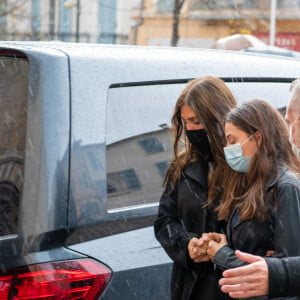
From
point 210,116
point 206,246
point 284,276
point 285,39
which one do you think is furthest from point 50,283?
point 285,39

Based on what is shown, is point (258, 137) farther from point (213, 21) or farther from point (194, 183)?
point (213, 21)

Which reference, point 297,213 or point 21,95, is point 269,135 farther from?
point 21,95

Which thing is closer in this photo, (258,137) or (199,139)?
(258,137)

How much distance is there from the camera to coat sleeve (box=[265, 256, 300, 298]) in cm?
241

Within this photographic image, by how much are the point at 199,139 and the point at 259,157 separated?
44cm

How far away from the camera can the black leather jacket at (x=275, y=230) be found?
2566 mm

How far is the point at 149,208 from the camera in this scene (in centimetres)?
320

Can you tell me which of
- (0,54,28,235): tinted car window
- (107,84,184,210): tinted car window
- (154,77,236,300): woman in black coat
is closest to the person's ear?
(154,77,236,300): woman in black coat

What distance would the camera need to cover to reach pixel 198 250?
113 inches

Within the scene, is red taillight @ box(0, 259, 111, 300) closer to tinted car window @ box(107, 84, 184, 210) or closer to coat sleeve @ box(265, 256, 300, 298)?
tinted car window @ box(107, 84, 184, 210)

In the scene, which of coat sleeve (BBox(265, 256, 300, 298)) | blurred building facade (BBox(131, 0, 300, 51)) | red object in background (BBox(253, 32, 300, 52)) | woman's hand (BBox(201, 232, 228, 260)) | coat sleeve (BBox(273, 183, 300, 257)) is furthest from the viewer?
blurred building facade (BBox(131, 0, 300, 51))

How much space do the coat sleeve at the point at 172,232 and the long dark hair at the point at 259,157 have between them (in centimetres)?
20

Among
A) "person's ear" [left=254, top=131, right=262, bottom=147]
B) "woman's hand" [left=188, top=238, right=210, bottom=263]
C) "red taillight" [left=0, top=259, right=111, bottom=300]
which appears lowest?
"red taillight" [left=0, top=259, right=111, bottom=300]

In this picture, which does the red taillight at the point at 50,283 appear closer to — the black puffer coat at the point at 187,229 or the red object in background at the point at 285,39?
the black puffer coat at the point at 187,229
